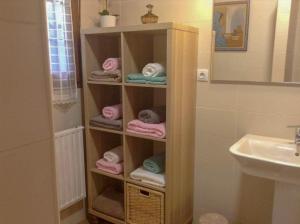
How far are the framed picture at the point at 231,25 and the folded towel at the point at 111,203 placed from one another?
1.43 meters

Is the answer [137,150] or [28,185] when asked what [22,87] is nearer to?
[28,185]

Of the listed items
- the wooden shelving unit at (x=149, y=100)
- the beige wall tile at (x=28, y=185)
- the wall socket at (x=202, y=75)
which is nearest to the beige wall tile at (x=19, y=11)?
the beige wall tile at (x=28, y=185)

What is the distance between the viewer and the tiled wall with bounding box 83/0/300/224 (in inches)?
69.5

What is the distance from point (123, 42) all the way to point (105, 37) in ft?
1.39

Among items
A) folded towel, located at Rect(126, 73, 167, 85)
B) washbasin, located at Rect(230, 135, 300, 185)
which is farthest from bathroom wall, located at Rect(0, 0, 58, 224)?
folded towel, located at Rect(126, 73, 167, 85)

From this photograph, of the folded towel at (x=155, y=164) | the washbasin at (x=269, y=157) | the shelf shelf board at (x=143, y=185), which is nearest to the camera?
the washbasin at (x=269, y=157)

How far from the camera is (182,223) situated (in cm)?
209

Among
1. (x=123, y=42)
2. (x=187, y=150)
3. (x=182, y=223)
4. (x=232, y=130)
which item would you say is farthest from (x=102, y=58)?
(x=182, y=223)

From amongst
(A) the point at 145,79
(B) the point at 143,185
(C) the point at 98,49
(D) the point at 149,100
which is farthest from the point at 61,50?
(B) the point at 143,185

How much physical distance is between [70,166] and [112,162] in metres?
0.32

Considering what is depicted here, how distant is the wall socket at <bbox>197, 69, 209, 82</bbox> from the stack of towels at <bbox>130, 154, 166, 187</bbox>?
0.66m

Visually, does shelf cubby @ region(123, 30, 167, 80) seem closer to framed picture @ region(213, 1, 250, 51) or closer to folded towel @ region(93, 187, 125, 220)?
framed picture @ region(213, 1, 250, 51)

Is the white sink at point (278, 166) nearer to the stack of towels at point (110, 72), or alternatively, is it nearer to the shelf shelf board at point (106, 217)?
the stack of towels at point (110, 72)

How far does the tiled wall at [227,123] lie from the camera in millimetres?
1765
